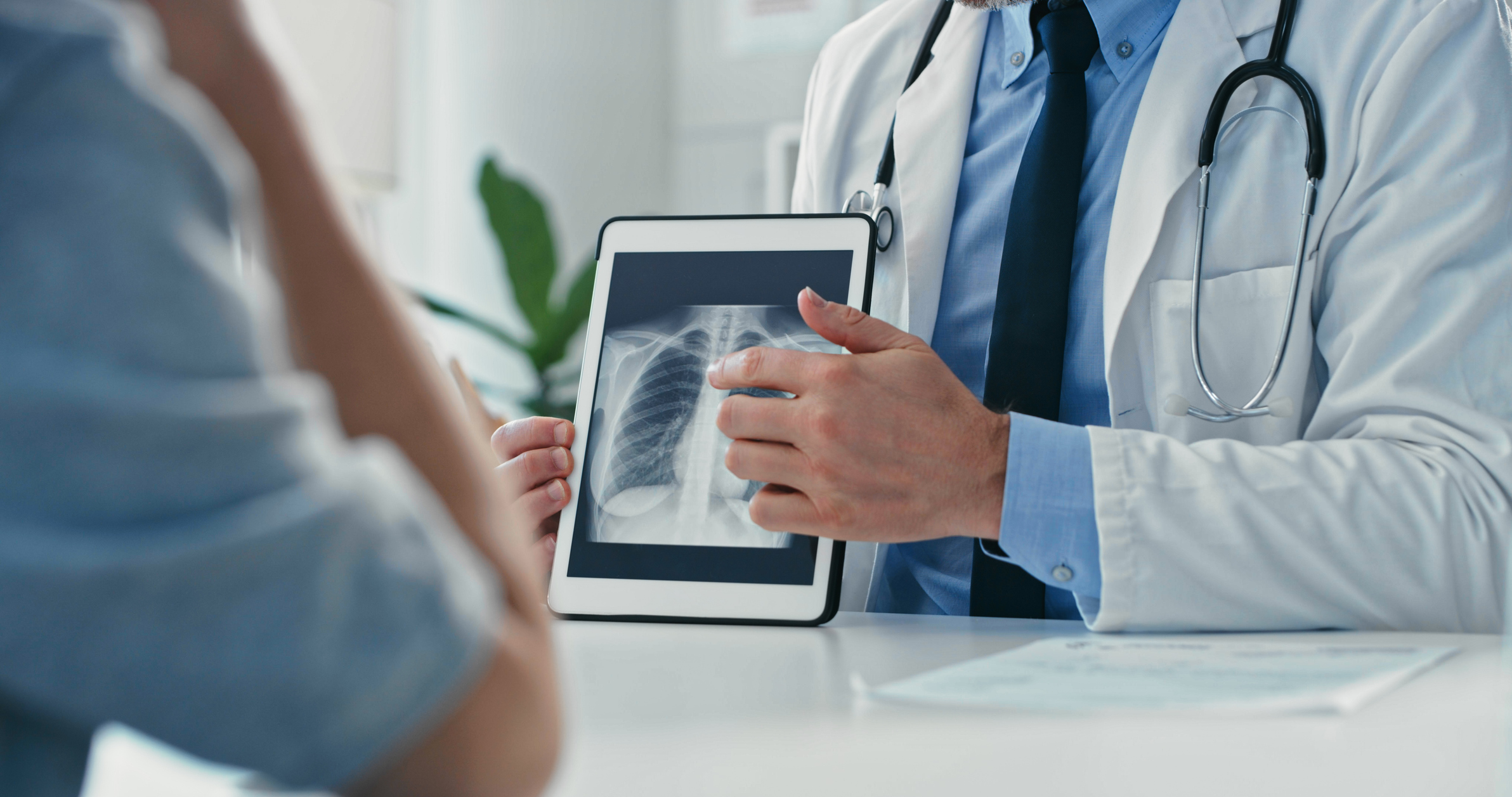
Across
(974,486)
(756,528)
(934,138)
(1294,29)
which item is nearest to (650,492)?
(756,528)

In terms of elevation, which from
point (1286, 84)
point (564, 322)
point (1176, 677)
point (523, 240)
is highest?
point (1286, 84)

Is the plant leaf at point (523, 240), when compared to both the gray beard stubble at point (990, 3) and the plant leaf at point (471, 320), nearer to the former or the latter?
the plant leaf at point (471, 320)

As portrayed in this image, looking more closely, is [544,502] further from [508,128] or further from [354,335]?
[508,128]

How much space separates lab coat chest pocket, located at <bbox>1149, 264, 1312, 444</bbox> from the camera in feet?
3.15

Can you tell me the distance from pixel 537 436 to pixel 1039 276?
1.64 feet

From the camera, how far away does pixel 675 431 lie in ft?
2.89

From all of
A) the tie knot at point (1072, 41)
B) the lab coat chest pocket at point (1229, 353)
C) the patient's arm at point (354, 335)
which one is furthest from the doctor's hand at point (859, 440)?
the patient's arm at point (354, 335)

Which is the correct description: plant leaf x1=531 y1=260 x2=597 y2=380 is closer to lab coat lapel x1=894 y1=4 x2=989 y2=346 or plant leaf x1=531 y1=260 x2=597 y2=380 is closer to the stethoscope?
lab coat lapel x1=894 y1=4 x2=989 y2=346

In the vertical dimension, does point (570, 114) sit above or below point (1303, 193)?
above

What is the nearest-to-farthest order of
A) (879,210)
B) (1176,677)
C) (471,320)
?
(1176,677)
(879,210)
(471,320)

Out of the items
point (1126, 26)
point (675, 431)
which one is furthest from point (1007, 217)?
point (675, 431)

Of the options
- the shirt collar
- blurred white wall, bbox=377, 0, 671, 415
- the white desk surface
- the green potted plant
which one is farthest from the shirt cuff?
blurred white wall, bbox=377, 0, 671, 415

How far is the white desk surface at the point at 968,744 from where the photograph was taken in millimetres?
424

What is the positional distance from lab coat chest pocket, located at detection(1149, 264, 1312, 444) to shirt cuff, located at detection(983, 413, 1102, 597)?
18cm
